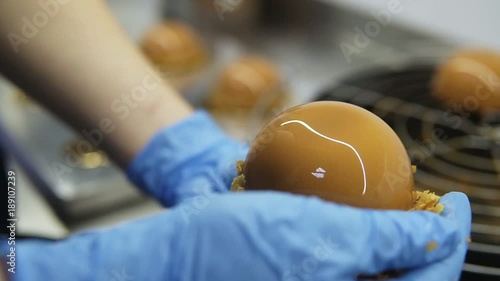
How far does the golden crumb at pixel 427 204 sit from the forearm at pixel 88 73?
307mm

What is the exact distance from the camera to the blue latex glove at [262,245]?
1.19 feet

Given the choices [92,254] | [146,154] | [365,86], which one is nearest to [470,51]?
[365,86]

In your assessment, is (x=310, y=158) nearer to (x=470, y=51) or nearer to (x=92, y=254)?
(x=92, y=254)

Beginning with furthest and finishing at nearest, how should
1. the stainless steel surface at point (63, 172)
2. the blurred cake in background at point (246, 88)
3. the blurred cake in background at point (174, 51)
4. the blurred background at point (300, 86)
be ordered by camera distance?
the blurred cake in background at point (174, 51) < the blurred cake in background at point (246, 88) < the stainless steel surface at point (63, 172) < the blurred background at point (300, 86)

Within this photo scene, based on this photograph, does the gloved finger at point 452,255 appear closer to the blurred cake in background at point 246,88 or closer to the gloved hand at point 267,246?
→ the gloved hand at point 267,246

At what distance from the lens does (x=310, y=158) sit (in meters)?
0.38

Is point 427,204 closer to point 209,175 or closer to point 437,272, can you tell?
point 437,272

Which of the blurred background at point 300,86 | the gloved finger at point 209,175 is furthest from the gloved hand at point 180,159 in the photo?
the blurred background at point 300,86

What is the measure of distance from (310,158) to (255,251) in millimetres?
72

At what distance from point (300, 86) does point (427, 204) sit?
0.67m

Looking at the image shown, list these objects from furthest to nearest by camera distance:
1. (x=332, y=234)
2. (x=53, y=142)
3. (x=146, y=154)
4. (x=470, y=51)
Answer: (x=53, y=142) < (x=470, y=51) < (x=146, y=154) < (x=332, y=234)

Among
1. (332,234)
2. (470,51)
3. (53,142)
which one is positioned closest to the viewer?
(332,234)

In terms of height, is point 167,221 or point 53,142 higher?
point 167,221

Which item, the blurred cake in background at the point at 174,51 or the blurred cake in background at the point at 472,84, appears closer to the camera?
the blurred cake in background at the point at 472,84
